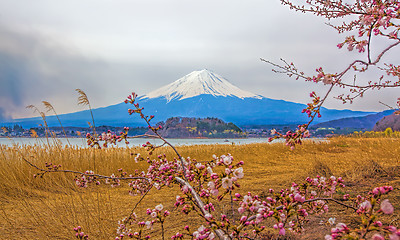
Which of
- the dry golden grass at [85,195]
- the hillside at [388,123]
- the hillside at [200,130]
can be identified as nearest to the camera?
the dry golden grass at [85,195]

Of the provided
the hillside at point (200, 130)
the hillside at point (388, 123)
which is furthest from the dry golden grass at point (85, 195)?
the hillside at point (200, 130)

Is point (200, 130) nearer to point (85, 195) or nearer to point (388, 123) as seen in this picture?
point (388, 123)

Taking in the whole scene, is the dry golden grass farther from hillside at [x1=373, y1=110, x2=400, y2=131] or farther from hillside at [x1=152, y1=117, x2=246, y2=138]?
hillside at [x1=152, y1=117, x2=246, y2=138]


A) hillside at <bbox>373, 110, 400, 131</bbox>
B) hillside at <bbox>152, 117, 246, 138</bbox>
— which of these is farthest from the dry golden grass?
hillside at <bbox>152, 117, 246, 138</bbox>

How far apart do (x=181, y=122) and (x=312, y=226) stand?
142331 mm

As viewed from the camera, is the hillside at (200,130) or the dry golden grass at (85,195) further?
the hillside at (200,130)

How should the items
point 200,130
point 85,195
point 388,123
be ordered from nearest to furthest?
point 85,195
point 388,123
point 200,130

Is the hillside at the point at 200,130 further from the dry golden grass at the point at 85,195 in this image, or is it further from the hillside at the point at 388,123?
the dry golden grass at the point at 85,195

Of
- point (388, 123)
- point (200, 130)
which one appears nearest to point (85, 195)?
point (388, 123)

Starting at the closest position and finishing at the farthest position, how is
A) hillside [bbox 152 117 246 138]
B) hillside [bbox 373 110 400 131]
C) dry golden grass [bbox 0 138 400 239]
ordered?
dry golden grass [bbox 0 138 400 239] → hillside [bbox 373 110 400 131] → hillside [bbox 152 117 246 138]

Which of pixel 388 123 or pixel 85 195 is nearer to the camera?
pixel 85 195

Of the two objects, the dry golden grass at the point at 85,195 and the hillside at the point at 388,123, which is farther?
the hillside at the point at 388,123

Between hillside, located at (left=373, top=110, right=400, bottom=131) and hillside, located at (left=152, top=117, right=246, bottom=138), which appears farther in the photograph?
hillside, located at (left=152, top=117, right=246, bottom=138)

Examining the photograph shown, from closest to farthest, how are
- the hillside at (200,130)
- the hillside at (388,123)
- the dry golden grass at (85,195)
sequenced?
1. the dry golden grass at (85,195)
2. the hillside at (388,123)
3. the hillside at (200,130)
